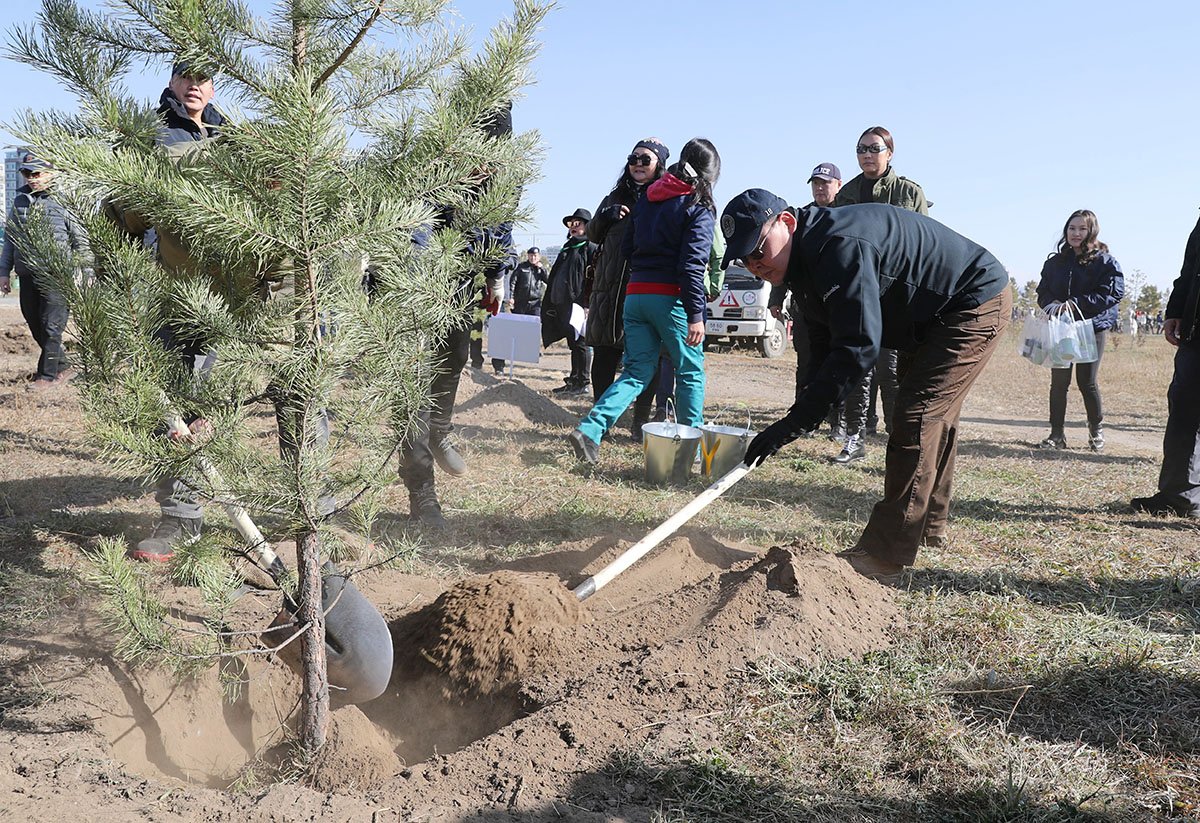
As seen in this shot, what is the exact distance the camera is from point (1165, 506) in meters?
5.21

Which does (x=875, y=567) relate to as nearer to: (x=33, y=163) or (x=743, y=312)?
(x=33, y=163)

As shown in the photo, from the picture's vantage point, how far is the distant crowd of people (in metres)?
3.09

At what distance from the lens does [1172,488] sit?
5172 millimetres

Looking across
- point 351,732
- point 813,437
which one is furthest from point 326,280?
point 813,437

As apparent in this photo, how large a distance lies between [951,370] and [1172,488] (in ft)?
7.82

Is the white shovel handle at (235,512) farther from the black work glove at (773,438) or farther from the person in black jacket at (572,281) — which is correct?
the person in black jacket at (572,281)

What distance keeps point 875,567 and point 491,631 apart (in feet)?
5.99

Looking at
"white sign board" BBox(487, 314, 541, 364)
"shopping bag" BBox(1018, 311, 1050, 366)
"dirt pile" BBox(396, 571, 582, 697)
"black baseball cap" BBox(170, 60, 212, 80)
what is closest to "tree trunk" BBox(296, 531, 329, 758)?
"dirt pile" BBox(396, 571, 582, 697)

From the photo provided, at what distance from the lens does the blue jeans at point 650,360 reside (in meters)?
5.67

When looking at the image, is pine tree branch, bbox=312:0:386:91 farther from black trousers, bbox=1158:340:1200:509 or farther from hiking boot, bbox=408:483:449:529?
black trousers, bbox=1158:340:1200:509

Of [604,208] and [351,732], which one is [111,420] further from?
[604,208]

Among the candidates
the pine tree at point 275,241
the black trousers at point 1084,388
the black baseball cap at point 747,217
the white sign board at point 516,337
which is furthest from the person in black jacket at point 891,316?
the white sign board at point 516,337

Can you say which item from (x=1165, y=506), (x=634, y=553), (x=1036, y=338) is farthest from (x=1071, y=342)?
(x=634, y=553)

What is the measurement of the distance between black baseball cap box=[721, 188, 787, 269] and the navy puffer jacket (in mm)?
5341
